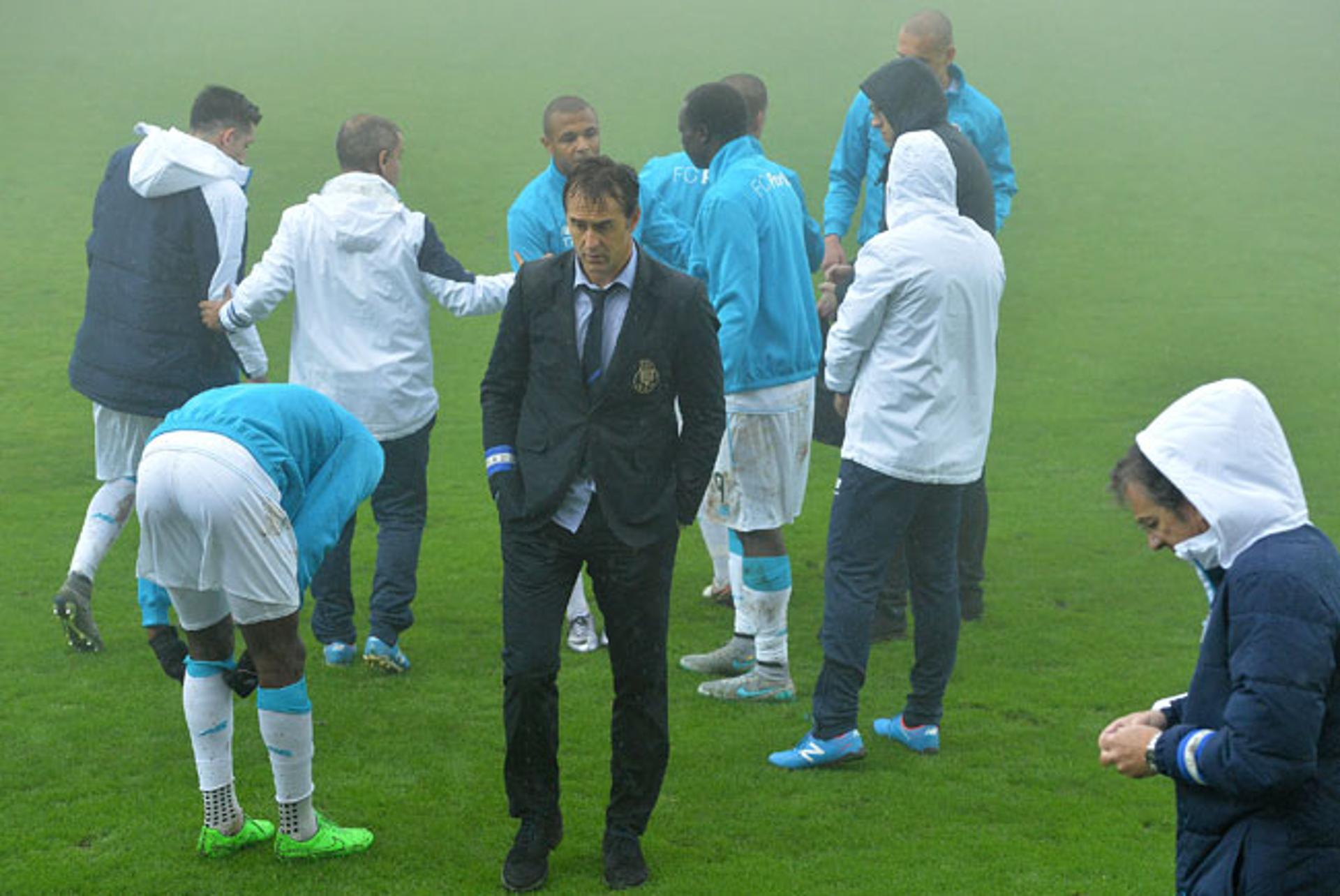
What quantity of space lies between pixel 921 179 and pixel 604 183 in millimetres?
1485

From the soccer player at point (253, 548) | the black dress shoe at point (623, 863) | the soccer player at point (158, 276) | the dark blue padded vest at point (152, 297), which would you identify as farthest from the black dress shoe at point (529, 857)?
the dark blue padded vest at point (152, 297)

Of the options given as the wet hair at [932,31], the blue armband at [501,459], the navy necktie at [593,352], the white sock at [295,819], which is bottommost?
the white sock at [295,819]

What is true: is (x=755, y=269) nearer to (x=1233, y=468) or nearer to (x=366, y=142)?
(x=366, y=142)

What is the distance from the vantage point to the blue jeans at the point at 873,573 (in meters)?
5.68

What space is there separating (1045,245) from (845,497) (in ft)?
40.3

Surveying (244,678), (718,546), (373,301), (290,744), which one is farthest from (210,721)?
(718,546)

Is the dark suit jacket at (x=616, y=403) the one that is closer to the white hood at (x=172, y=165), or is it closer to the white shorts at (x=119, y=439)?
the white hood at (x=172, y=165)

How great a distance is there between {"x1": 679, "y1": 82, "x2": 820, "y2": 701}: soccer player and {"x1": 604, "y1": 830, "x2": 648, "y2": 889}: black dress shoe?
1.73m

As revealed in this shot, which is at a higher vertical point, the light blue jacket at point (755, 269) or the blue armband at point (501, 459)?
the light blue jacket at point (755, 269)

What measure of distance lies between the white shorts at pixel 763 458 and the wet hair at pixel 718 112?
1066 mm

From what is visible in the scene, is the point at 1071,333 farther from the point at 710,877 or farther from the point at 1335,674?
the point at 1335,674

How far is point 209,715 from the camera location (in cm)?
484

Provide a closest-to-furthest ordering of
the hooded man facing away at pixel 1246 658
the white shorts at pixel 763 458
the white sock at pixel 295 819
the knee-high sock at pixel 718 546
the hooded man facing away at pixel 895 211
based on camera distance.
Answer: the hooded man facing away at pixel 1246 658 < the white sock at pixel 295 819 < the hooded man facing away at pixel 895 211 < the white shorts at pixel 763 458 < the knee-high sock at pixel 718 546

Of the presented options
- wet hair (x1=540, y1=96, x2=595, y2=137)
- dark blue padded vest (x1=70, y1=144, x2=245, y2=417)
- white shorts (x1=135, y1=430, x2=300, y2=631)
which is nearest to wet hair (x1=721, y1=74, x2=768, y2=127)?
wet hair (x1=540, y1=96, x2=595, y2=137)
